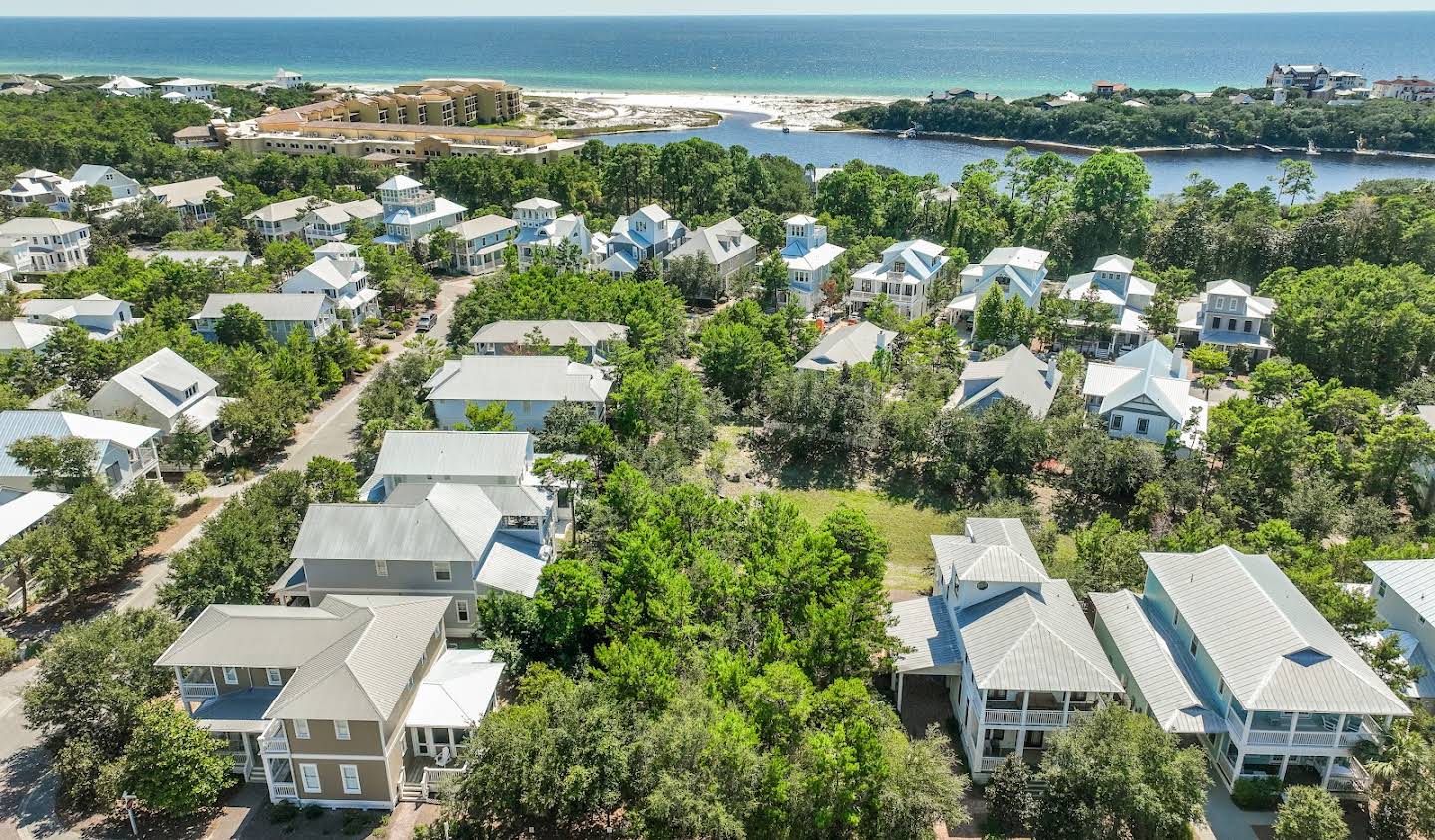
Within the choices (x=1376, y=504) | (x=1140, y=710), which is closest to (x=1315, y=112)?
(x=1376, y=504)

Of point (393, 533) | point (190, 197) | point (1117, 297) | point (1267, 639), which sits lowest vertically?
point (393, 533)

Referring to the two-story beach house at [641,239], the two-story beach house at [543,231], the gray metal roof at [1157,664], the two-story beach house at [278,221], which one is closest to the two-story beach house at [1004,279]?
the two-story beach house at [641,239]

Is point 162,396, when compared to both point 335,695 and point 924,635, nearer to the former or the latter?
point 335,695

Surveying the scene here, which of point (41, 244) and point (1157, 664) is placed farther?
point (41, 244)

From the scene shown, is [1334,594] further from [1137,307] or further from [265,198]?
[265,198]

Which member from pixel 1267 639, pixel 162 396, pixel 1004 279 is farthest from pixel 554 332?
pixel 1267 639

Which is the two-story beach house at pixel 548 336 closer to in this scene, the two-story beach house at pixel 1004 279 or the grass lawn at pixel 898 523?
the grass lawn at pixel 898 523

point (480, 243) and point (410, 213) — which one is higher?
point (410, 213)
